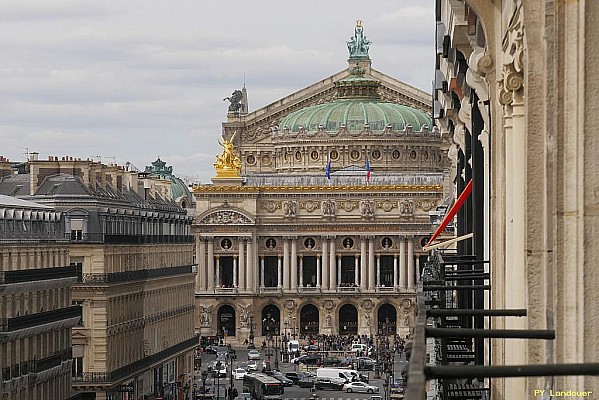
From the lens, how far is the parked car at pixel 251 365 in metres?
148

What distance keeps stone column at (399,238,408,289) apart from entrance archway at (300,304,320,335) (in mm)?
9453

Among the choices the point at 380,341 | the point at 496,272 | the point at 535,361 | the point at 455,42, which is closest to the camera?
the point at 535,361

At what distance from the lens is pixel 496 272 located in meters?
19.0

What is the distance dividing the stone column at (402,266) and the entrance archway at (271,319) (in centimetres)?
1328

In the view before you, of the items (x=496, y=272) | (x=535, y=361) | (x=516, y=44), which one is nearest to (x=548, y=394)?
(x=535, y=361)

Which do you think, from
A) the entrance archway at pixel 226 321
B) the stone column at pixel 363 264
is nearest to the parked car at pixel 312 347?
the entrance archway at pixel 226 321

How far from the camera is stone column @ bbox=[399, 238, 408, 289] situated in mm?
192550

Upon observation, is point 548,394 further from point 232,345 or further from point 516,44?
point 232,345

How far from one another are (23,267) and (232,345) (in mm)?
113841

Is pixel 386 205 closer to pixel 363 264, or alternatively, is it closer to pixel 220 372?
pixel 363 264

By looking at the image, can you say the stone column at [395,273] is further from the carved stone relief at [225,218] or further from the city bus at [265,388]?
the city bus at [265,388]

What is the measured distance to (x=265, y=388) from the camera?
400 ft

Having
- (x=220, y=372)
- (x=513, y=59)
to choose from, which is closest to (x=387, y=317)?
(x=220, y=372)

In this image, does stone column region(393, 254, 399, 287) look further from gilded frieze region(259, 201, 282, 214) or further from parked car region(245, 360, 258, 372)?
parked car region(245, 360, 258, 372)
